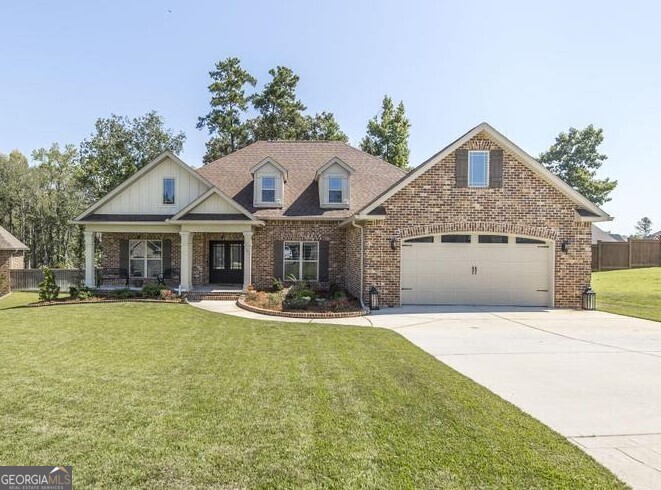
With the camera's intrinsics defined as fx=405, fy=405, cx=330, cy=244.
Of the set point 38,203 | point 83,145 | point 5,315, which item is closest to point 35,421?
point 5,315

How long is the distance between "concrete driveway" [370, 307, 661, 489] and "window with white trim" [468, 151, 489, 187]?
4.33 m

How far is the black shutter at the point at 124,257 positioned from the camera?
1773cm

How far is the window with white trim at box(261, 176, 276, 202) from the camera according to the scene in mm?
17203

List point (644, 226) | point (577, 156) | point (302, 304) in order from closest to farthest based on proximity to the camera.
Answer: point (302, 304) → point (577, 156) → point (644, 226)

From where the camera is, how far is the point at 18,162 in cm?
3753

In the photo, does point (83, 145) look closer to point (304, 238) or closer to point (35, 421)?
point (304, 238)

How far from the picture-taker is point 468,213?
13.8 metres

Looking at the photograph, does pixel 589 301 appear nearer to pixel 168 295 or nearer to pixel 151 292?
pixel 168 295

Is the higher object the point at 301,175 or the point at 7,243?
the point at 301,175

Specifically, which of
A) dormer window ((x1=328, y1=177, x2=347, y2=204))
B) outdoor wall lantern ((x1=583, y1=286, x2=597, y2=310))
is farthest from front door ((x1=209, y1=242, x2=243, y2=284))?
outdoor wall lantern ((x1=583, y1=286, x2=597, y2=310))

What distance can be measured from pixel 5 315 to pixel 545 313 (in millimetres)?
16434

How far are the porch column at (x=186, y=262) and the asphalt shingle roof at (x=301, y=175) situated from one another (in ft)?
9.22

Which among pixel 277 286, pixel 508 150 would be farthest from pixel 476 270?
pixel 277 286

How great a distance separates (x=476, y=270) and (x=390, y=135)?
19.5m
